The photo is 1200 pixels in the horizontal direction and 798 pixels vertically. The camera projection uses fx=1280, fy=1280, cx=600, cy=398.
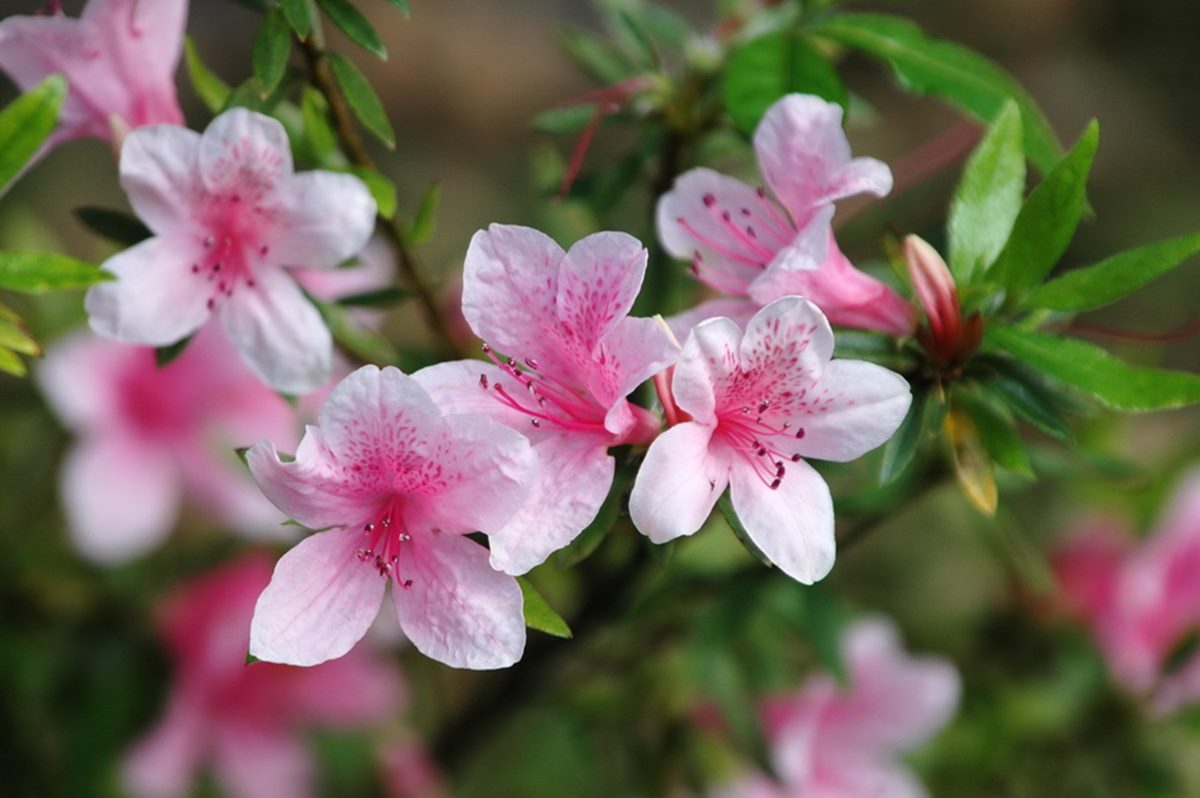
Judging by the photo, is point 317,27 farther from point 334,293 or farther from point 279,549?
point 279,549

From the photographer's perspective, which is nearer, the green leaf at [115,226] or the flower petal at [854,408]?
the flower petal at [854,408]

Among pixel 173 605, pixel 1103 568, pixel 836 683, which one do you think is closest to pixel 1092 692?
pixel 1103 568

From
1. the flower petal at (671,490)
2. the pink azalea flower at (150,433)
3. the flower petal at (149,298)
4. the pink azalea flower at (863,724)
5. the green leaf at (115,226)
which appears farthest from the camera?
the pink azalea flower at (150,433)

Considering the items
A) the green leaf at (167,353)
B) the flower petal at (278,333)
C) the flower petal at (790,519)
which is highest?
the flower petal at (278,333)

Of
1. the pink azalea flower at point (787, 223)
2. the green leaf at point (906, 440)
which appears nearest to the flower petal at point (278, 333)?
the pink azalea flower at point (787, 223)

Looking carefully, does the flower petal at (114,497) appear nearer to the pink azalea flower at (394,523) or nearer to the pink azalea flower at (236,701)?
the pink azalea flower at (236,701)

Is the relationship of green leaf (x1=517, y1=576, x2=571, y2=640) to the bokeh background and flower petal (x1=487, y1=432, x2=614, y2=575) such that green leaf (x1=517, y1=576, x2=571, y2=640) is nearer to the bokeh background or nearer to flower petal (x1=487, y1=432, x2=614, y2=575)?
flower petal (x1=487, y1=432, x2=614, y2=575)

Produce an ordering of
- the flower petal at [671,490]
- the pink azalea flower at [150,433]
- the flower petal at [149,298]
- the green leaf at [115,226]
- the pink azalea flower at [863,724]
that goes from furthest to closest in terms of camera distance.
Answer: the pink azalea flower at [150,433]
the pink azalea flower at [863,724]
the green leaf at [115,226]
the flower petal at [149,298]
the flower petal at [671,490]
